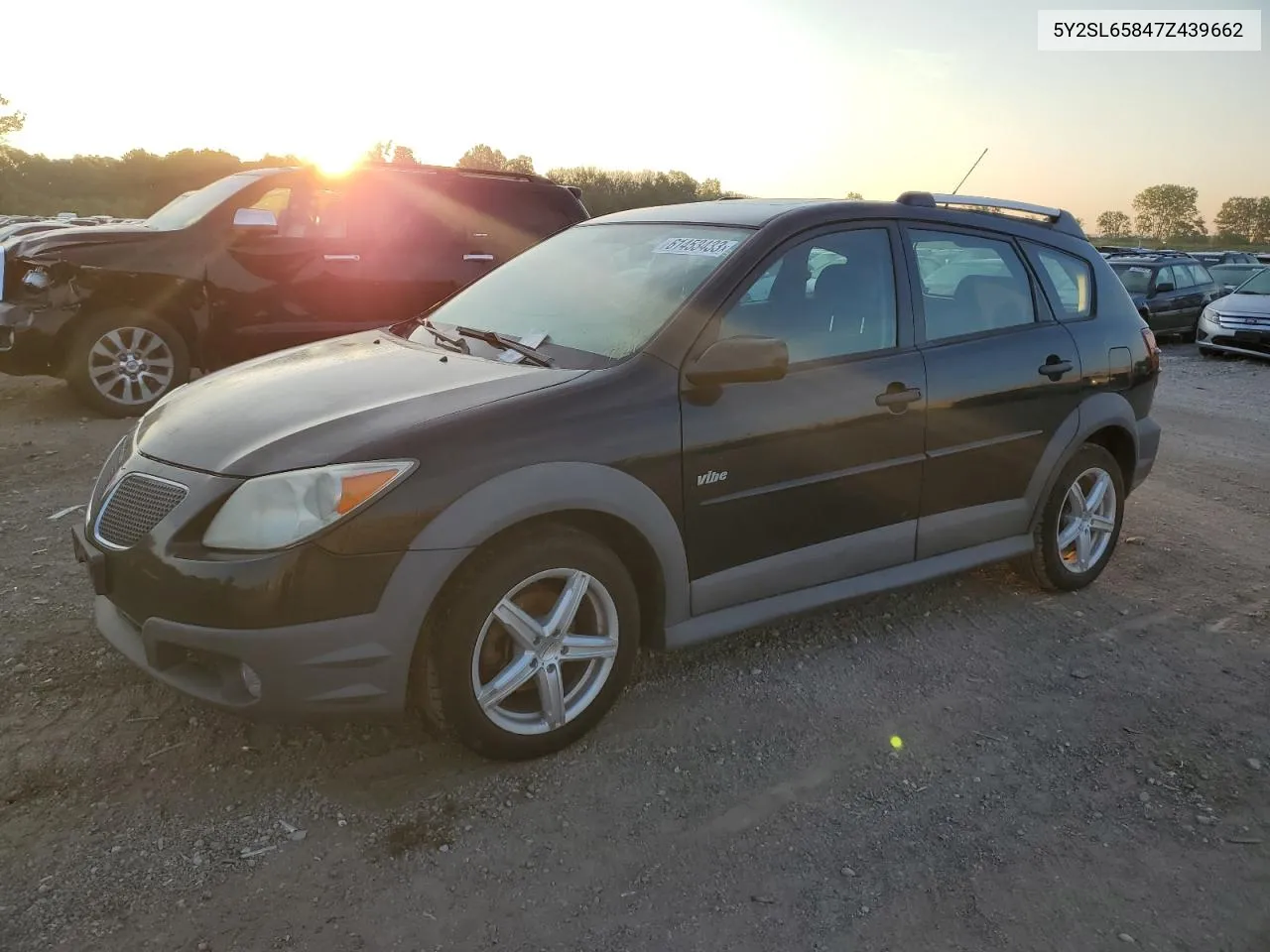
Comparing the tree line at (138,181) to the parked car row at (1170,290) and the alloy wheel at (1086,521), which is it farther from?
the alloy wheel at (1086,521)

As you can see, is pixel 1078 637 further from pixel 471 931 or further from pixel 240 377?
pixel 240 377

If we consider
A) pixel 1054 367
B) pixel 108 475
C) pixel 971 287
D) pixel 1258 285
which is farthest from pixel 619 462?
pixel 1258 285

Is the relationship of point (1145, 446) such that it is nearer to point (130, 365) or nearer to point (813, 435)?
point (813, 435)

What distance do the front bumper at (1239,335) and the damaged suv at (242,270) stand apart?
1125 cm

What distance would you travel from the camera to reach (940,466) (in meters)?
3.86

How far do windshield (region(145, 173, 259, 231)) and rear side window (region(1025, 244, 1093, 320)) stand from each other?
5912mm

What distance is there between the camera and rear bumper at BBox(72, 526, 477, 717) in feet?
8.44

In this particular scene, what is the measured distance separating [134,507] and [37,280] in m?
5.12

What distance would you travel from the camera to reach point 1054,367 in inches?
167

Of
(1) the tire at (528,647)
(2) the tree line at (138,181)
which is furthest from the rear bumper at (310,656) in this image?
(2) the tree line at (138,181)

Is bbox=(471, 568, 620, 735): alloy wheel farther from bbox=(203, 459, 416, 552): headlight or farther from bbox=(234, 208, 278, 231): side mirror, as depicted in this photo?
bbox=(234, 208, 278, 231): side mirror

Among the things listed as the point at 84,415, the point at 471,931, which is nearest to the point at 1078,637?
the point at 471,931

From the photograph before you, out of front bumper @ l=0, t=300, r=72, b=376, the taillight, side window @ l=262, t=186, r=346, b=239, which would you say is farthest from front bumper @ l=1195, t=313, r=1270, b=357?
front bumper @ l=0, t=300, r=72, b=376

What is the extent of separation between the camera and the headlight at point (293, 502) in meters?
2.59
